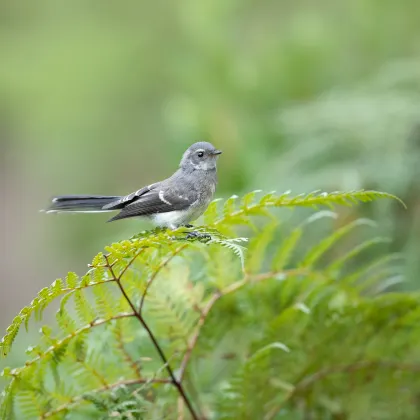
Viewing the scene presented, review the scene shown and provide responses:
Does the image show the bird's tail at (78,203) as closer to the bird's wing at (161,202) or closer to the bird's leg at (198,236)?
the bird's wing at (161,202)

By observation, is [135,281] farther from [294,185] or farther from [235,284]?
[294,185]

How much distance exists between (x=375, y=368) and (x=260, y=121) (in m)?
2.32

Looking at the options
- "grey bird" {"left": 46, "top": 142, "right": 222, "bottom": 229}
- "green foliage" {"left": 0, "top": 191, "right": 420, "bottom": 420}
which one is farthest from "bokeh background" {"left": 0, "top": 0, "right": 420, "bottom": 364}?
"grey bird" {"left": 46, "top": 142, "right": 222, "bottom": 229}

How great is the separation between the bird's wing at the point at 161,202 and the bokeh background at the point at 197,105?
1159 mm

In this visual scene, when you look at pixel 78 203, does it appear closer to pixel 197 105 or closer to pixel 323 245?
pixel 323 245

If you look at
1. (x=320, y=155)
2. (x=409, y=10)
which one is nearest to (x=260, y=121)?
(x=320, y=155)

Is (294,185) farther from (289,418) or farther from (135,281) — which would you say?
(135,281)

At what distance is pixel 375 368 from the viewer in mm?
2451

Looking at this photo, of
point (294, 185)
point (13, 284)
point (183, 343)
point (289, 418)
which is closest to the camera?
point (183, 343)

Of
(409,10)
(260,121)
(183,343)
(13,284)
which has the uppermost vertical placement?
(409,10)

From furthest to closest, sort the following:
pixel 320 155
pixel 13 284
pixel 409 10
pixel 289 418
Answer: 1. pixel 13 284
2. pixel 409 10
3. pixel 320 155
4. pixel 289 418

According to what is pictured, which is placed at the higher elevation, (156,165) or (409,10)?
(409,10)

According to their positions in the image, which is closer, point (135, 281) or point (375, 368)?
point (135, 281)

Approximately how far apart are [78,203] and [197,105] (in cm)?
239
